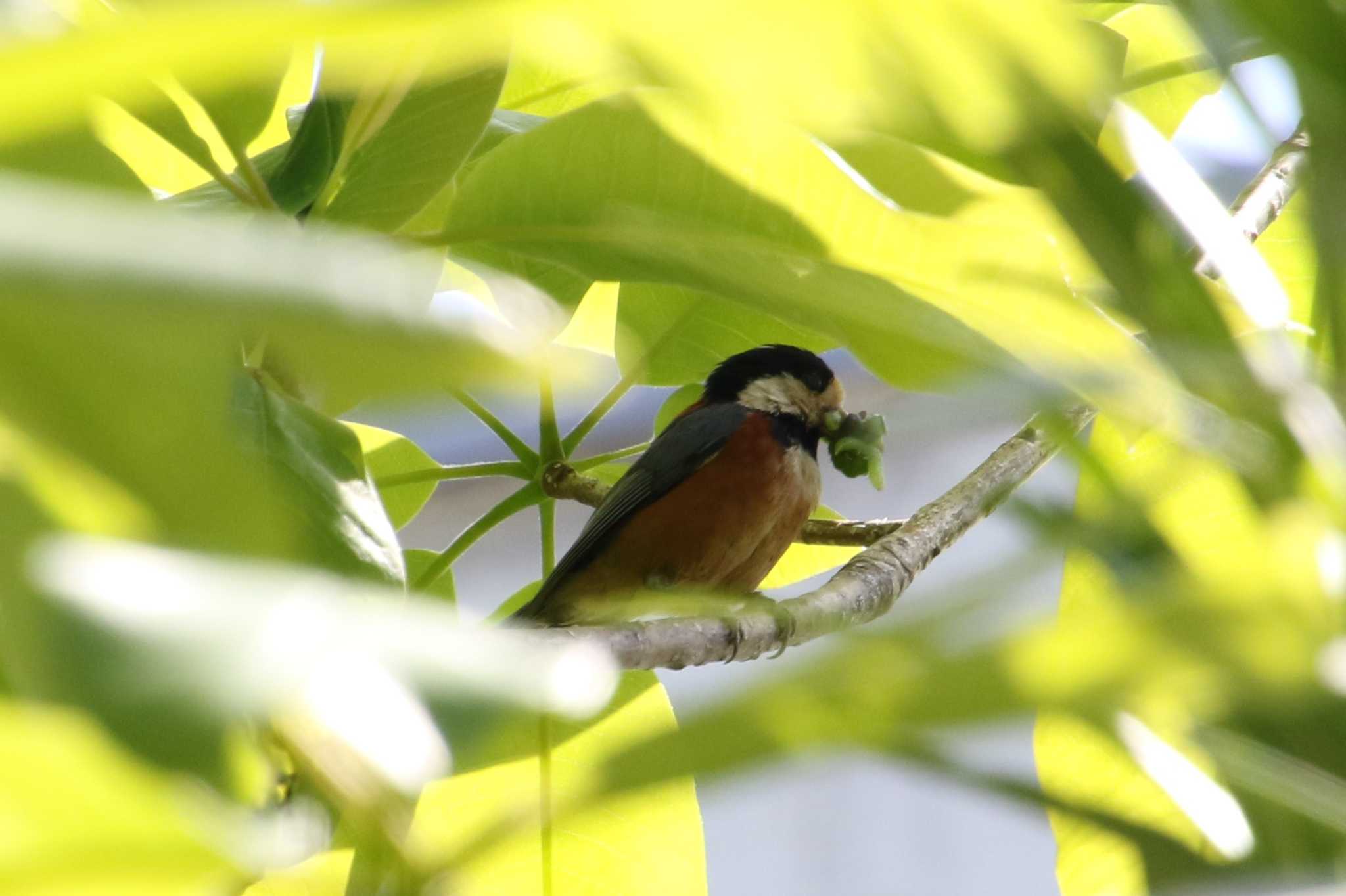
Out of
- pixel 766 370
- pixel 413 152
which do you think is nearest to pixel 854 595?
pixel 413 152

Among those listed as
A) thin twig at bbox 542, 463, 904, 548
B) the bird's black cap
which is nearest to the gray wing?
the bird's black cap

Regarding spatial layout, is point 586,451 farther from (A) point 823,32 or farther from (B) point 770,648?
(A) point 823,32

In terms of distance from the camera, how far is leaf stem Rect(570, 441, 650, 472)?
180cm

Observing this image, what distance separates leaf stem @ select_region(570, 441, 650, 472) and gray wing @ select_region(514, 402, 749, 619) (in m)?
0.41

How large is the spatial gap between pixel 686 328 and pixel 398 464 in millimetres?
472

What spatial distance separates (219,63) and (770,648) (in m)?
1.46

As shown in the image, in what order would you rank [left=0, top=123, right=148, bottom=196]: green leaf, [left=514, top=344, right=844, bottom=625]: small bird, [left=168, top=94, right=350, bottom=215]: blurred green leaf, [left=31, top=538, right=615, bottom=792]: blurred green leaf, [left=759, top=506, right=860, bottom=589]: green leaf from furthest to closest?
[left=514, top=344, right=844, bottom=625]: small bird
[left=759, top=506, right=860, bottom=589]: green leaf
[left=168, top=94, right=350, bottom=215]: blurred green leaf
[left=0, top=123, right=148, bottom=196]: green leaf
[left=31, top=538, right=615, bottom=792]: blurred green leaf

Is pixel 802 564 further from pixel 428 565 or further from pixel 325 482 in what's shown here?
pixel 325 482

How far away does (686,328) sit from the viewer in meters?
1.65

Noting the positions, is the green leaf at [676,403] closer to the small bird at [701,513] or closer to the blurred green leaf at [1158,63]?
the small bird at [701,513]

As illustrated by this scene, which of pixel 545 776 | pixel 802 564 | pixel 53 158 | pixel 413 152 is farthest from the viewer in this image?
pixel 802 564

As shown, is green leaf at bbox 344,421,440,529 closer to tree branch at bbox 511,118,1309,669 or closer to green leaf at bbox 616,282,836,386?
tree branch at bbox 511,118,1309,669

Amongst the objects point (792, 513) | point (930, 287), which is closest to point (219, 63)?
point (930, 287)

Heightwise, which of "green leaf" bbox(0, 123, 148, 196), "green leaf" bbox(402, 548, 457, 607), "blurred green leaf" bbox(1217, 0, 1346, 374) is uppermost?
"green leaf" bbox(402, 548, 457, 607)
